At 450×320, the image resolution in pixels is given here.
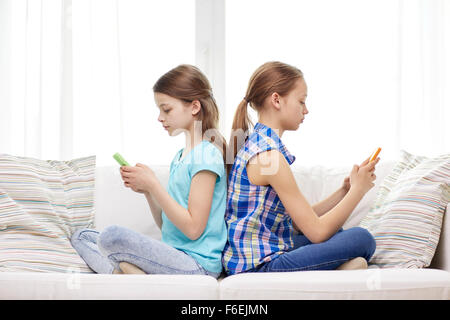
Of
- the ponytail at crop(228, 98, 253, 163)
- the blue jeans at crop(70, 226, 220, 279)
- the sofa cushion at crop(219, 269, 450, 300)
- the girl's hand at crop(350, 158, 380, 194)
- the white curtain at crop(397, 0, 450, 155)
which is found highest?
the white curtain at crop(397, 0, 450, 155)

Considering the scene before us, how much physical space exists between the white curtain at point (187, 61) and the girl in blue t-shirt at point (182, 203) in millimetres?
905

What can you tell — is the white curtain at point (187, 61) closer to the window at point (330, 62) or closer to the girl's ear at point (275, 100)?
the window at point (330, 62)

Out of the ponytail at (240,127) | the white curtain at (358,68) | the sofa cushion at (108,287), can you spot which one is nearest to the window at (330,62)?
the white curtain at (358,68)

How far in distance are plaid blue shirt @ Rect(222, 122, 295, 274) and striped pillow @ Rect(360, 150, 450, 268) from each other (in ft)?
1.02

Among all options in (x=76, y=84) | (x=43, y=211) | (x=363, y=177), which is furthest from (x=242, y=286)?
(x=76, y=84)

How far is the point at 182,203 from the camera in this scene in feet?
5.10

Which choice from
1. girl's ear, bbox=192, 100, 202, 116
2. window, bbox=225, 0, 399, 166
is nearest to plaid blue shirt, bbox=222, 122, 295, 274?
girl's ear, bbox=192, 100, 202, 116

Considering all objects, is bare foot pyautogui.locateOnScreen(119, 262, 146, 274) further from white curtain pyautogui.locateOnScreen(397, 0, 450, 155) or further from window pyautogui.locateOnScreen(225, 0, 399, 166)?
white curtain pyautogui.locateOnScreen(397, 0, 450, 155)

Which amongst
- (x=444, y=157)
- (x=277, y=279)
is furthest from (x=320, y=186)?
(x=277, y=279)

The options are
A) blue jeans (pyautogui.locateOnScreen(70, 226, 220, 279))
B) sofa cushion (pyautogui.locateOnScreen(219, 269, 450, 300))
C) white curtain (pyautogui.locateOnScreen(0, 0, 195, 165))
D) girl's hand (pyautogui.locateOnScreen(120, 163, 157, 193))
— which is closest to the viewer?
sofa cushion (pyautogui.locateOnScreen(219, 269, 450, 300))

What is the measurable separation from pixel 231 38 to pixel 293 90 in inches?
46.9

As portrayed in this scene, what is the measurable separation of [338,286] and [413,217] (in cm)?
45

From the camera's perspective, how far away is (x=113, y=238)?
136cm

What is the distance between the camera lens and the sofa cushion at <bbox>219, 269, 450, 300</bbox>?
1.26 m
